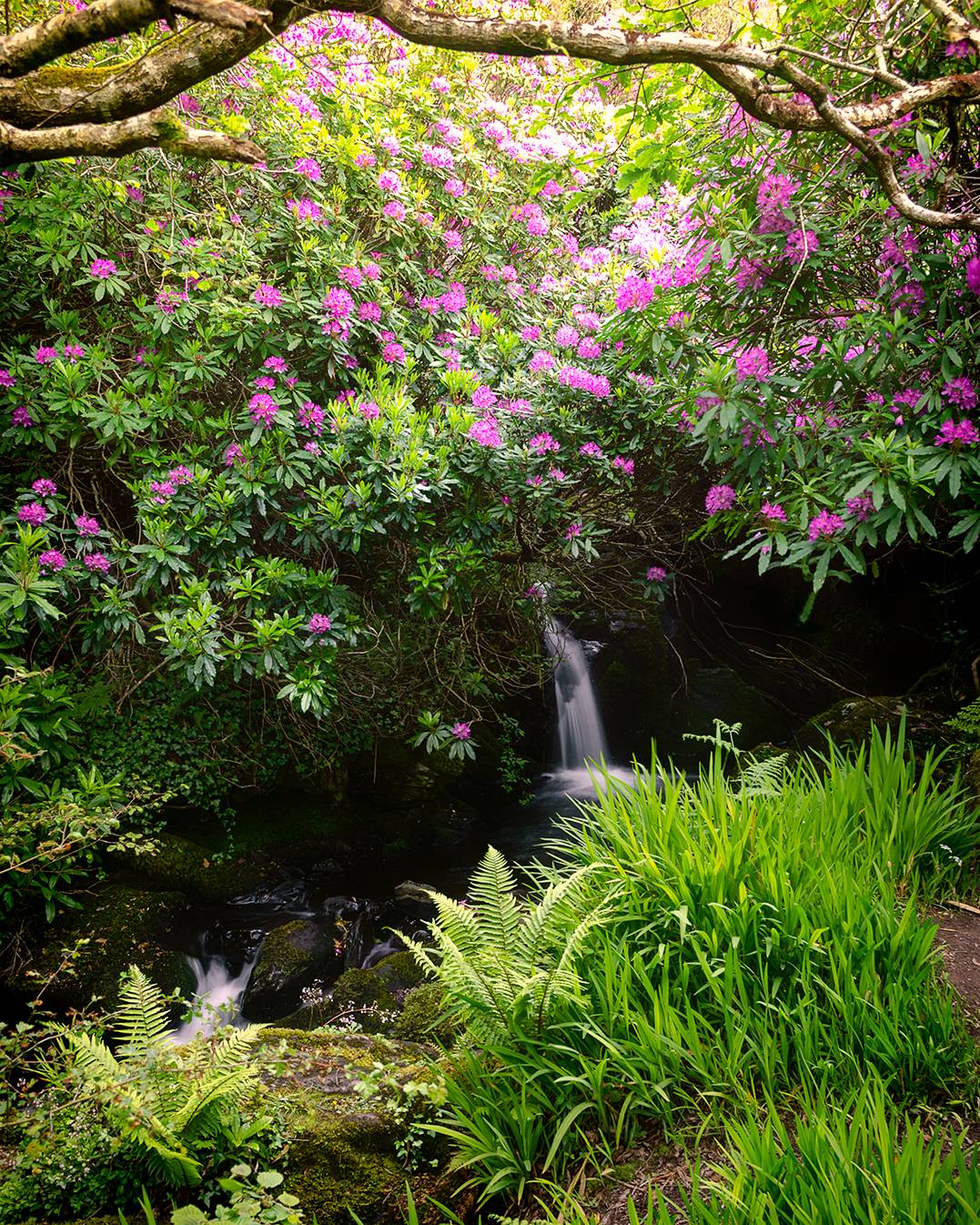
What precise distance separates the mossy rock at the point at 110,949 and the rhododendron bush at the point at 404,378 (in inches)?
58.9

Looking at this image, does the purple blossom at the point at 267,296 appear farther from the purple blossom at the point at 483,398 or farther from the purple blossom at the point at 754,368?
the purple blossom at the point at 754,368

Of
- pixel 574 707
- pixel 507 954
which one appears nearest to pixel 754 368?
pixel 507 954

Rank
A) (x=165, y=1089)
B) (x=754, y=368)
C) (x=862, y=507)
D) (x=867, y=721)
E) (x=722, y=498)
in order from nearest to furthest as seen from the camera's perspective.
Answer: (x=165, y=1089), (x=862, y=507), (x=754, y=368), (x=722, y=498), (x=867, y=721)

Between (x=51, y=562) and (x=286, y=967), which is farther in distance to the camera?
(x=286, y=967)

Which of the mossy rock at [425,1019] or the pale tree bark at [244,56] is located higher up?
the pale tree bark at [244,56]

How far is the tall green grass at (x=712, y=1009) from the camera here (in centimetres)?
218

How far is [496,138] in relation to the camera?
5777 mm

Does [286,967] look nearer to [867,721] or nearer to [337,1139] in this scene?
[337,1139]

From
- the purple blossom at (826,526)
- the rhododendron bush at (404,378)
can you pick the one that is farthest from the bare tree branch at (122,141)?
the purple blossom at (826,526)

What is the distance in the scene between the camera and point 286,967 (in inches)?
184

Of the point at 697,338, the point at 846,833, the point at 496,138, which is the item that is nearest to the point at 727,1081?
the point at 846,833

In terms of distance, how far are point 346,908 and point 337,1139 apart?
2948mm

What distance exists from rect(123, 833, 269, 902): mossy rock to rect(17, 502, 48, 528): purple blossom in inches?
83.9

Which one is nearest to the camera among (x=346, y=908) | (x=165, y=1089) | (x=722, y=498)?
(x=165, y=1089)
